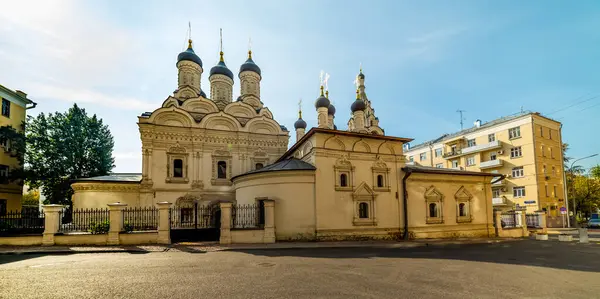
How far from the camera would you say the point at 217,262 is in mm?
9391

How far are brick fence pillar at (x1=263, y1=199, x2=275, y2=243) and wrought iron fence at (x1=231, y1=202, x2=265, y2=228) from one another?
1295 millimetres

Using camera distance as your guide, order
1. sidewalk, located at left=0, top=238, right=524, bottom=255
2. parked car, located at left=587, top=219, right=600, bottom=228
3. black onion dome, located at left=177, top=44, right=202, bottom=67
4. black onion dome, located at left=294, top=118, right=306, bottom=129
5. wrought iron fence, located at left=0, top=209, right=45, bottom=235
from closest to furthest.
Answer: sidewalk, located at left=0, top=238, right=524, bottom=255, wrought iron fence, located at left=0, top=209, right=45, bottom=235, black onion dome, located at left=177, top=44, right=202, bottom=67, parked car, located at left=587, top=219, right=600, bottom=228, black onion dome, located at left=294, top=118, right=306, bottom=129

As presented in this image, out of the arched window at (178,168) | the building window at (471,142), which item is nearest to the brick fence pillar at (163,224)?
the arched window at (178,168)

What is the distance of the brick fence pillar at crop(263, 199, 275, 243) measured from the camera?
570 inches

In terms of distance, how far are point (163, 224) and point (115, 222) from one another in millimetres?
2048

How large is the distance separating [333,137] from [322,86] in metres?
9.68

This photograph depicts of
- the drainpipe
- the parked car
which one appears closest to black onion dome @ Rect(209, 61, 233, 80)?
the drainpipe

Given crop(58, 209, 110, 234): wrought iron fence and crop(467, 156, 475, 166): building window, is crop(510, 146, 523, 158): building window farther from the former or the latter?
crop(58, 209, 110, 234): wrought iron fence

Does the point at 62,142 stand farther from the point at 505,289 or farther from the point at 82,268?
the point at 505,289

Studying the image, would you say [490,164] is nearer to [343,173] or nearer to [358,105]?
[358,105]

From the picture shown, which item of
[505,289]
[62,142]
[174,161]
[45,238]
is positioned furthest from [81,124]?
[505,289]

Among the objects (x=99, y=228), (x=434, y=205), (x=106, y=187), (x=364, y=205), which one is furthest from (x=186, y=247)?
(x=434, y=205)

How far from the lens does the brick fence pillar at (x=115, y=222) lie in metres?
13.3

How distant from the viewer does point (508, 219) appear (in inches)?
834
